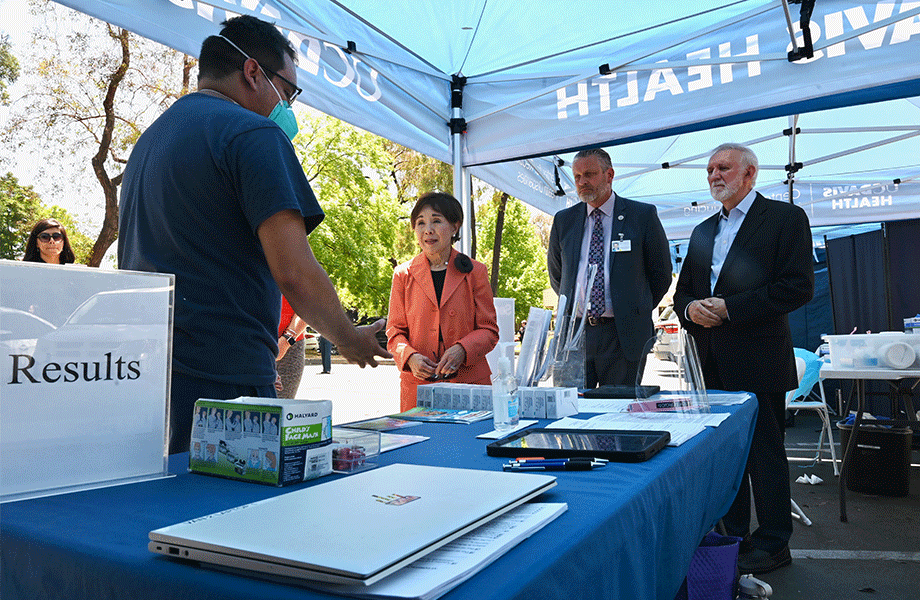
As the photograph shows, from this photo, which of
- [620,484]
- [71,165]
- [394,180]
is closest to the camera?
[620,484]

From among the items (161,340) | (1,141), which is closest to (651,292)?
(161,340)

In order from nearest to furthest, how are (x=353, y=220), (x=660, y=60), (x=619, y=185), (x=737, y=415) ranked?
(x=737, y=415), (x=660, y=60), (x=619, y=185), (x=353, y=220)

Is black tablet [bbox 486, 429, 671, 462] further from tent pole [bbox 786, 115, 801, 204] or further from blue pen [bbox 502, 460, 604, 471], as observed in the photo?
tent pole [bbox 786, 115, 801, 204]

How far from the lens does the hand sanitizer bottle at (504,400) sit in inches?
58.9

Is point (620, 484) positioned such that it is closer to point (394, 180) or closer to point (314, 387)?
point (314, 387)

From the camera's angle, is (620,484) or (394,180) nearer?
(620,484)

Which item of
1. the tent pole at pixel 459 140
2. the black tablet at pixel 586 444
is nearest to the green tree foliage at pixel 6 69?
the tent pole at pixel 459 140

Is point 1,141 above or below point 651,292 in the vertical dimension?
above

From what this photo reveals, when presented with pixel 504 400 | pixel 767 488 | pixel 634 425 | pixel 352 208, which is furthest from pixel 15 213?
pixel 634 425

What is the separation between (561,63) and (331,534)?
4.04 metres

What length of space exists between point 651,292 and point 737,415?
158 centimetres

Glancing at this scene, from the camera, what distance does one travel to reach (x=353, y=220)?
20766 mm

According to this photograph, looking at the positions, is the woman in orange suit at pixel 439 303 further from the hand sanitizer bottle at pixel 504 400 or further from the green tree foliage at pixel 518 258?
the green tree foliage at pixel 518 258

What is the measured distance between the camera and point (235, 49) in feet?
5.11
